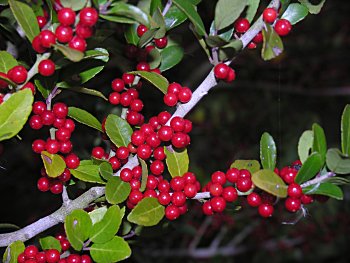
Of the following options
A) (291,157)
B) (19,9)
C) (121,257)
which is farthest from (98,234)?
(291,157)

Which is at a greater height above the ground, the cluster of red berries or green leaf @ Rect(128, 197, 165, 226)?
the cluster of red berries

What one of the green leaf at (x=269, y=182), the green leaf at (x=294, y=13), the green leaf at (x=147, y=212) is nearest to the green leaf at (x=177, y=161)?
the green leaf at (x=147, y=212)

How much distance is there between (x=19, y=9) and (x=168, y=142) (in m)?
0.34

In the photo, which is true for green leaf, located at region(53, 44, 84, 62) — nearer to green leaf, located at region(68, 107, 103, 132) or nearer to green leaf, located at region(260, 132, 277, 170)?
green leaf, located at region(68, 107, 103, 132)

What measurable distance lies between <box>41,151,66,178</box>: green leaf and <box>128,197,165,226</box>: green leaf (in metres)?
0.13

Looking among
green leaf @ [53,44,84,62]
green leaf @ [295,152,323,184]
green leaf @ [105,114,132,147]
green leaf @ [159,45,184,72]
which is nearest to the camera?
green leaf @ [53,44,84,62]

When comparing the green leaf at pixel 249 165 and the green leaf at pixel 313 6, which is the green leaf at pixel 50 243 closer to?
the green leaf at pixel 249 165

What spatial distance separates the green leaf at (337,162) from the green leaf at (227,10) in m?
0.25

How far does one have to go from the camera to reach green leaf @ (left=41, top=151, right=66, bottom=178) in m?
0.82

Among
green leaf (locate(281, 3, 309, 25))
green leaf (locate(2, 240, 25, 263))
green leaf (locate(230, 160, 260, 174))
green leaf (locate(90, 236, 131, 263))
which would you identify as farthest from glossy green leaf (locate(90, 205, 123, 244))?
green leaf (locate(281, 3, 309, 25))

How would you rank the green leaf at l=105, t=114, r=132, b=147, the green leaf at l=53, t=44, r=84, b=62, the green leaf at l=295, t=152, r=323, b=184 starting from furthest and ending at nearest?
the green leaf at l=105, t=114, r=132, b=147 → the green leaf at l=295, t=152, r=323, b=184 → the green leaf at l=53, t=44, r=84, b=62

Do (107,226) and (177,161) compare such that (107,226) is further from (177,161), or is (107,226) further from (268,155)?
(268,155)

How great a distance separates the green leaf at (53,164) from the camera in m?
0.82

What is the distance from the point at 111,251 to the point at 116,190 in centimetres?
10
